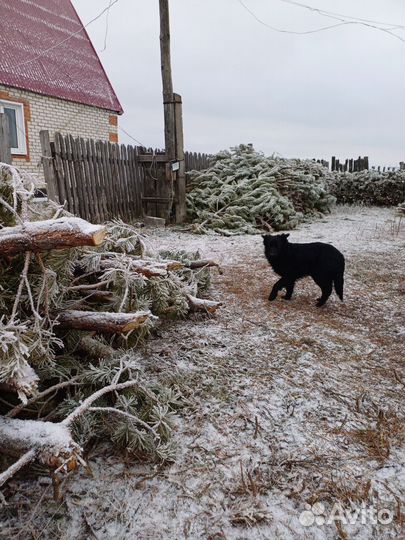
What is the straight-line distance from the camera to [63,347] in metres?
2.44

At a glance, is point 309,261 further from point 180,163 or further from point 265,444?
point 180,163

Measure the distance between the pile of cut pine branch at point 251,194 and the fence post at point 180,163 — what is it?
0.94 ft

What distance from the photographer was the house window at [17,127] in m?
12.6

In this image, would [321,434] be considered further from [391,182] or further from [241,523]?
[391,182]

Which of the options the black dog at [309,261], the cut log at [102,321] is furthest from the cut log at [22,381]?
the black dog at [309,261]

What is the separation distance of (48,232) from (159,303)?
1761 mm

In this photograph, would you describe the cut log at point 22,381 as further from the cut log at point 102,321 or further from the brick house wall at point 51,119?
the brick house wall at point 51,119

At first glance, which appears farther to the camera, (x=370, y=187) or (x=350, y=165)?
(x=350, y=165)

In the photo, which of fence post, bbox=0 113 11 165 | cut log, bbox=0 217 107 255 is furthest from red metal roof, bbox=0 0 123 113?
cut log, bbox=0 217 107 255

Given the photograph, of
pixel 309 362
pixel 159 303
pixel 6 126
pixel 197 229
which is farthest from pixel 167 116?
pixel 309 362

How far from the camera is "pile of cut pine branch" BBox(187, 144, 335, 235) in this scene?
980 centimetres

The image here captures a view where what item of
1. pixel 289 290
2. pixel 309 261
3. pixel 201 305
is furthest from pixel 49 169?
pixel 309 261

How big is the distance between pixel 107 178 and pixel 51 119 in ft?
20.5

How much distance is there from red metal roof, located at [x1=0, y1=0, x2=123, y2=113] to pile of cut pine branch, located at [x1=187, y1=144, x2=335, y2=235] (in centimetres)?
660
